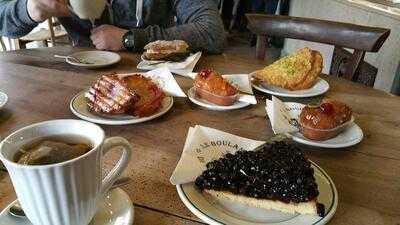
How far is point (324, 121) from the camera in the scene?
81 centimetres

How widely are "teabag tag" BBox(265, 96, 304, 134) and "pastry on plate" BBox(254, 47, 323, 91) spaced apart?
0.51ft

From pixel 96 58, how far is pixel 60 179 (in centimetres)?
94

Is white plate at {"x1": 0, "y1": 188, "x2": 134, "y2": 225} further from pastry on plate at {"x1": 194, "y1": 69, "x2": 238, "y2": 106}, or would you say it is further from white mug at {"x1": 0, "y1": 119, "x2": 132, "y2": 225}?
pastry on plate at {"x1": 194, "y1": 69, "x2": 238, "y2": 106}

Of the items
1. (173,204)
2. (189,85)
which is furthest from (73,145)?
(189,85)

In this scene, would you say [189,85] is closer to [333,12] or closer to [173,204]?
[173,204]

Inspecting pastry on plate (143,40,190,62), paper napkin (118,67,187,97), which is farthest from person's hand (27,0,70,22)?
paper napkin (118,67,187,97)

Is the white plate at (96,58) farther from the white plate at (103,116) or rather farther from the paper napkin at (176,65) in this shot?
the white plate at (103,116)

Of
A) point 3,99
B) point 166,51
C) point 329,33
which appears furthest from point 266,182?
point 329,33

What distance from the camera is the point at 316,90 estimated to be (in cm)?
112

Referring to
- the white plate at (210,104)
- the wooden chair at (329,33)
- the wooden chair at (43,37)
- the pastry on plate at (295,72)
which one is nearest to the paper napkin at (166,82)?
the white plate at (210,104)

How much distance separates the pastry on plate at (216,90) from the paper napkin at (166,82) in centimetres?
6

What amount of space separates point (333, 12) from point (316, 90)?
237 cm

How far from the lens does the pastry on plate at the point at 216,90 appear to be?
3.19ft

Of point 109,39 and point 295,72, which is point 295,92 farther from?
point 109,39
